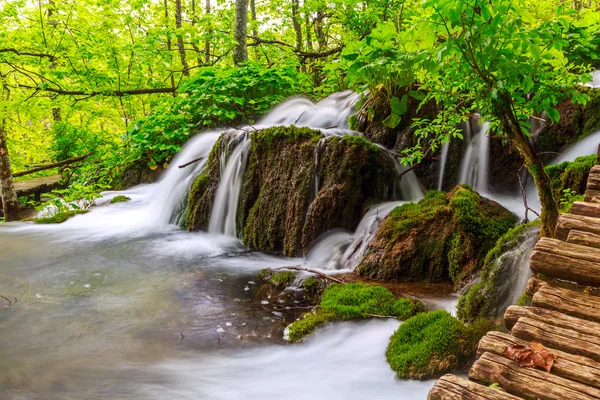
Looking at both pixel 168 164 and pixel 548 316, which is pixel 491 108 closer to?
pixel 548 316

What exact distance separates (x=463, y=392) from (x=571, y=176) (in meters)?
3.97

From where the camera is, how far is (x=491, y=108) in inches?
128

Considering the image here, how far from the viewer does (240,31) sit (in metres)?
11.4

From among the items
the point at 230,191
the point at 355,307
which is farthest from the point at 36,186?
the point at 355,307

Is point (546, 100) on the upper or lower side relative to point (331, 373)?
upper

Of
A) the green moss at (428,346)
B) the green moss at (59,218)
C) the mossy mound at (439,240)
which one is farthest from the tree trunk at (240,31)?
the green moss at (428,346)

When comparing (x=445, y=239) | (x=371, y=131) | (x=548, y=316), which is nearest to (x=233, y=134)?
(x=371, y=131)

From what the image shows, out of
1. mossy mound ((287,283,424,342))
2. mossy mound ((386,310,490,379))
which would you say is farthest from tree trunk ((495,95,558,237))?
mossy mound ((287,283,424,342))

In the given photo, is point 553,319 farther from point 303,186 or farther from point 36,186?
point 36,186

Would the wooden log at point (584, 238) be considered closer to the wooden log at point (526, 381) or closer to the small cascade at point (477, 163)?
the wooden log at point (526, 381)

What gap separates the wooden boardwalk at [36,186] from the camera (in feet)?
40.7

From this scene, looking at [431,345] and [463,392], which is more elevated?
[463,392]

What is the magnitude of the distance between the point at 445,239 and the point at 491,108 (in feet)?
6.80

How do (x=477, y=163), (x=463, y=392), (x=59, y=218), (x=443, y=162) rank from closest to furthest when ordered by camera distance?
(x=463, y=392) < (x=477, y=163) < (x=443, y=162) < (x=59, y=218)
